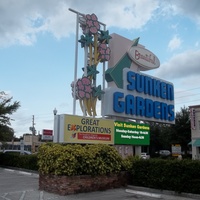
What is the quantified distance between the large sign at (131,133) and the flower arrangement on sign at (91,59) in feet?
7.61

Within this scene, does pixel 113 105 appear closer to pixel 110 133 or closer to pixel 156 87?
pixel 110 133

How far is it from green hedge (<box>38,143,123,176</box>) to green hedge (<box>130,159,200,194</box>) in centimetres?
102

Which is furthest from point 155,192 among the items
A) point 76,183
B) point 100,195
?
point 76,183

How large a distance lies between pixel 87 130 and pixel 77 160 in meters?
6.52

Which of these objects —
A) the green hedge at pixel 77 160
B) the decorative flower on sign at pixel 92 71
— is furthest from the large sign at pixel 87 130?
the green hedge at pixel 77 160

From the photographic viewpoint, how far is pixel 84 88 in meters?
20.9

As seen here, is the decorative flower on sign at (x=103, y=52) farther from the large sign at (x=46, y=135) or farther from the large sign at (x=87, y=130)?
the large sign at (x=46, y=135)

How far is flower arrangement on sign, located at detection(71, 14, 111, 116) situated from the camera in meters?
20.9

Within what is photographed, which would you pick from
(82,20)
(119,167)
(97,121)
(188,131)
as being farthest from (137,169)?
(188,131)

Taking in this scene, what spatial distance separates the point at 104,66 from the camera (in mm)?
22672

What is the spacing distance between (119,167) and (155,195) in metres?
2.50

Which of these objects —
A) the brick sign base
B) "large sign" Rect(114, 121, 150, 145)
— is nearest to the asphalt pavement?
the brick sign base

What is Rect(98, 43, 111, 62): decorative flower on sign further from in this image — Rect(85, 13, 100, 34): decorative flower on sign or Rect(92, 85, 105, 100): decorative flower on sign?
Rect(92, 85, 105, 100): decorative flower on sign

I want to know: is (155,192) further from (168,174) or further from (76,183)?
(76,183)
